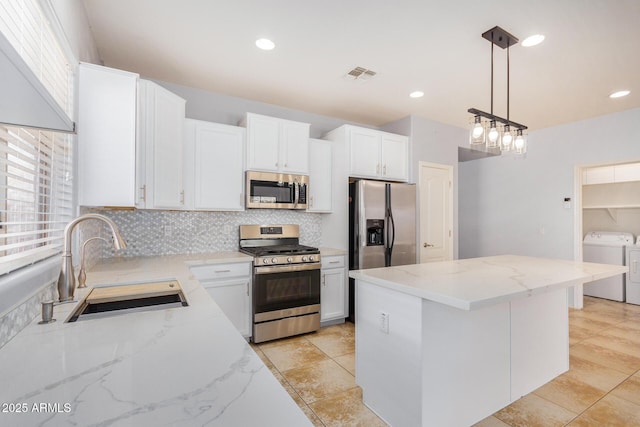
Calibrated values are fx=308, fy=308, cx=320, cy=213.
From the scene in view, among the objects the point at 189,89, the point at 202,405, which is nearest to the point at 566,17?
the point at 202,405

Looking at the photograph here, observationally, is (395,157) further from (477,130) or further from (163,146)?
(163,146)

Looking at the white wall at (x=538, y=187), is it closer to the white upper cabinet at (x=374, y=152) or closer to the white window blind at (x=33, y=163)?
the white upper cabinet at (x=374, y=152)

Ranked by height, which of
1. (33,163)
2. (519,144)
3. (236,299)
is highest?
(519,144)

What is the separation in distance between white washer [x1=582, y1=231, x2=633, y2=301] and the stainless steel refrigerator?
11.4 ft

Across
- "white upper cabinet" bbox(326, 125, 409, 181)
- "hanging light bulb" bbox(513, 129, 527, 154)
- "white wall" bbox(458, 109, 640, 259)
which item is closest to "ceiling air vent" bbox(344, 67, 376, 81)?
"white upper cabinet" bbox(326, 125, 409, 181)

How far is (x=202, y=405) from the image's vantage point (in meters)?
0.61

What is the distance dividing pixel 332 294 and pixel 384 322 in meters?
1.68

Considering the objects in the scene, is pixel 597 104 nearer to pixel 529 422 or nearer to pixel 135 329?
pixel 529 422

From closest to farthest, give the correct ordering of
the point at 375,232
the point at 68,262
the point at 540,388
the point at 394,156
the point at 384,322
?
the point at 68,262 → the point at 384,322 → the point at 540,388 → the point at 375,232 → the point at 394,156

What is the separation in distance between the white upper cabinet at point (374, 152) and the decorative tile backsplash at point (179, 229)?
101 cm

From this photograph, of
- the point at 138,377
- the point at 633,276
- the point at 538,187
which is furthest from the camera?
the point at 538,187

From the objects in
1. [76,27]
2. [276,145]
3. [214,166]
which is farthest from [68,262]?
[276,145]

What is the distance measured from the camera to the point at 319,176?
371 cm

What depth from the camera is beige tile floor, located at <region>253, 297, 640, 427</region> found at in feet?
6.42
